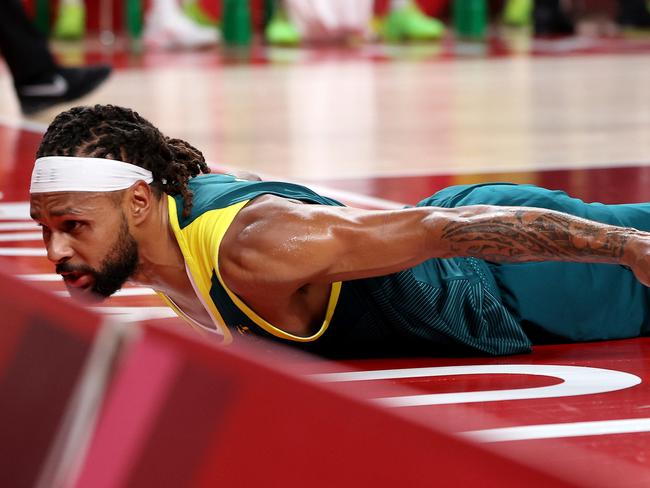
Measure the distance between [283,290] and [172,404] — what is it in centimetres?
168

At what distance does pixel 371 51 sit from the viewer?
17.0m

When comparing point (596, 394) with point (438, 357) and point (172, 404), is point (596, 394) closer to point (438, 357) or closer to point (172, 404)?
point (438, 357)

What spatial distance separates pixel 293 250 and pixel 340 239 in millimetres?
119

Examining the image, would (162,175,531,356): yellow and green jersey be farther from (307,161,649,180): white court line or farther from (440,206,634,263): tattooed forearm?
(307,161,649,180): white court line

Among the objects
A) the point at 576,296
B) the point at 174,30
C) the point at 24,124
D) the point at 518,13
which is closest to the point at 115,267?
the point at 576,296

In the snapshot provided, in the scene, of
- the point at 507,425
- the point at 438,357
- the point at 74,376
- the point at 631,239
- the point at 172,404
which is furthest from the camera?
the point at 438,357

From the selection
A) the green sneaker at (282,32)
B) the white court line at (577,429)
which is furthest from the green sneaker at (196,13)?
the white court line at (577,429)

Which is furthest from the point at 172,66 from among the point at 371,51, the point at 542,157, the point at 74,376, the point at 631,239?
the point at 74,376

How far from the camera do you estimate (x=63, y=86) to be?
370 inches

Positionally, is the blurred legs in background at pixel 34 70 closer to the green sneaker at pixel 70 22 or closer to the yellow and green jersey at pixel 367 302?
the yellow and green jersey at pixel 367 302

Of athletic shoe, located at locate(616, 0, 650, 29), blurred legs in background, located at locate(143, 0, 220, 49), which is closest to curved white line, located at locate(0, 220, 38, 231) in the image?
blurred legs in background, located at locate(143, 0, 220, 49)

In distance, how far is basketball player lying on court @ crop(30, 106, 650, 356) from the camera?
3258 millimetres

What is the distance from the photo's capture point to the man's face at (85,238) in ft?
10.9

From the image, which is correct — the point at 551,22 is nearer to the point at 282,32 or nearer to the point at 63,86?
the point at 282,32
